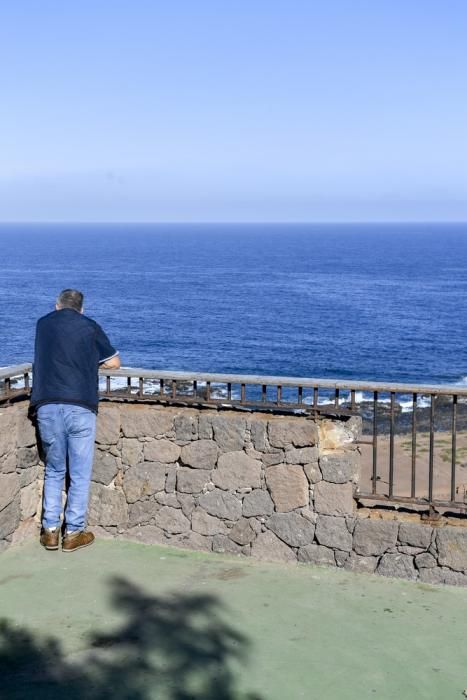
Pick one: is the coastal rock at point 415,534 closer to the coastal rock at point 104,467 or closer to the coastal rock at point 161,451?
the coastal rock at point 161,451

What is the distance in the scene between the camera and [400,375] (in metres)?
48.7

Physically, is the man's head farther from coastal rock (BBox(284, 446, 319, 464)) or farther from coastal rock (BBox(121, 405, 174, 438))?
coastal rock (BBox(284, 446, 319, 464))

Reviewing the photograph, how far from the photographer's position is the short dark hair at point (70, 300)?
6910mm

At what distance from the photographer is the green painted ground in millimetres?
5062

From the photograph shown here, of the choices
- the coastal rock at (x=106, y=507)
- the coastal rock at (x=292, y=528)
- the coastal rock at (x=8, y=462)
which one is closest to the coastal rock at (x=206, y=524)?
the coastal rock at (x=292, y=528)

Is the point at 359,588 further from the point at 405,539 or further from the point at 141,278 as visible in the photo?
the point at 141,278

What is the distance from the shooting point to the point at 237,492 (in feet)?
23.4

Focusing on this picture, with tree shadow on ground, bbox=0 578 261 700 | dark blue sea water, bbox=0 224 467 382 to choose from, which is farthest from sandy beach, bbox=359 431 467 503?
Answer: tree shadow on ground, bbox=0 578 261 700

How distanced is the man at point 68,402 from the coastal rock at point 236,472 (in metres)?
0.98

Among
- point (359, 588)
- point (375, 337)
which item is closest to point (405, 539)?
point (359, 588)

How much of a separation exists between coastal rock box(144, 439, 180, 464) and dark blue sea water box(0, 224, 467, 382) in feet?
134

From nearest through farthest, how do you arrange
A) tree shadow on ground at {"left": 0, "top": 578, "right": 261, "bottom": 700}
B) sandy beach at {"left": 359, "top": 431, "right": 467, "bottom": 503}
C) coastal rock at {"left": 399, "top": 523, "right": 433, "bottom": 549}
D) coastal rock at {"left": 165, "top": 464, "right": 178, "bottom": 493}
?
tree shadow on ground at {"left": 0, "top": 578, "right": 261, "bottom": 700} → coastal rock at {"left": 399, "top": 523, "right": 433, "bottom": 549} → coastal rock at {"left": 165, "top": 464, "right": 178, "bottom": 493} → sandy beach at {"left": 359, "top": 431, "right": 467, "bottom": 503}

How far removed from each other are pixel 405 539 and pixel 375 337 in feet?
175

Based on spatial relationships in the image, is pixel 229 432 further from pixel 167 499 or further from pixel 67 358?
pixel 67 358
